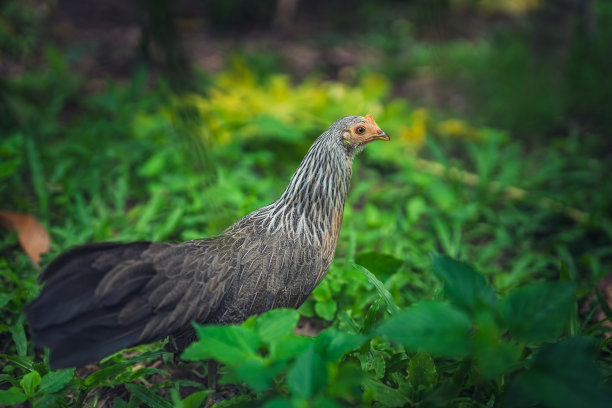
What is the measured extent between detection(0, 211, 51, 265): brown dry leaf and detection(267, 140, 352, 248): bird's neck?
1557 millimetres

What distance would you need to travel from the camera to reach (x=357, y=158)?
14.5 ft

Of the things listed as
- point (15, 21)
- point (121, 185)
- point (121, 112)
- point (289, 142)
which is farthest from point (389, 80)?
point (15, 21)

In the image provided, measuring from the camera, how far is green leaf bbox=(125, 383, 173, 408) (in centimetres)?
196

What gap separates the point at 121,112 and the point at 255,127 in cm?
125

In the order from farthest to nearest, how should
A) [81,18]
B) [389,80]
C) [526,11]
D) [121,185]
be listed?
[526,11] → [81,18] → [389,80] → [121,185]

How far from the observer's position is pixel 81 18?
21.0 ft

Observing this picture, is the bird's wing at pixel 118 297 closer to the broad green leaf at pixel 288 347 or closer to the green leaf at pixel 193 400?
the green leaf at pixel 193 400

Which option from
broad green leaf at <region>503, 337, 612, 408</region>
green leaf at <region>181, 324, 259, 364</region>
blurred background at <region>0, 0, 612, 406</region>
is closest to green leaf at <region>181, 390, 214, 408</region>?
green leaf at <region>181, 324, 259, 364</region>

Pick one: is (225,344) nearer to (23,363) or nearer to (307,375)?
(307,375)

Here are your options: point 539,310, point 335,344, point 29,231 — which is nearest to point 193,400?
point 335,344

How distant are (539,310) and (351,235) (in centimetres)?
163

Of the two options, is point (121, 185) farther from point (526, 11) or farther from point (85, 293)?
point (526, 11)

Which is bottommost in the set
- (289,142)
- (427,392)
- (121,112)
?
(427,392)

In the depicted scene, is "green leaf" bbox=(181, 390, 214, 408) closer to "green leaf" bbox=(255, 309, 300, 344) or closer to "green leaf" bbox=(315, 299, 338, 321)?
"green leaf" bbox=(255, 309, 300, 344)
